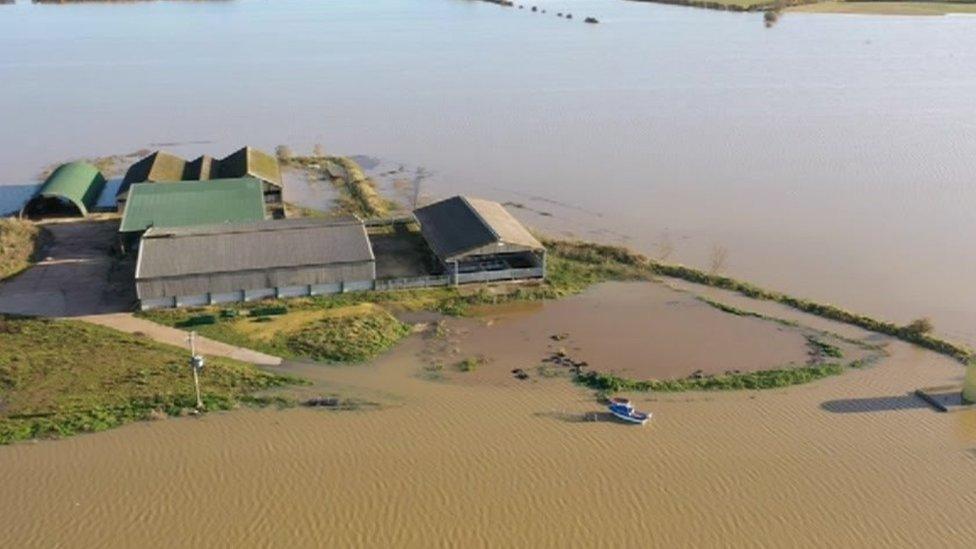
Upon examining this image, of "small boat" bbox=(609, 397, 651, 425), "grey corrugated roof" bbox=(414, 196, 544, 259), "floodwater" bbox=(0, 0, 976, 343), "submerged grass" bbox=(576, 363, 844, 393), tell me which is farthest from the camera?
"floodwater" bbox=(0, 0, 976, 343)

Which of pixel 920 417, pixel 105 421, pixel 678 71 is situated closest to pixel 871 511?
pixel 920 417

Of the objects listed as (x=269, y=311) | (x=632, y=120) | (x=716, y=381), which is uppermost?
(x=632, y=120)

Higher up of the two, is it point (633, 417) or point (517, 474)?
point (633, 417)

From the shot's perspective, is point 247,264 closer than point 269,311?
No

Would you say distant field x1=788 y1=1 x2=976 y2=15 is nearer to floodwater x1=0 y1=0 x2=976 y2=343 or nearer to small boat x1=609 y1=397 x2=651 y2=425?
floodwater x1=0 y1=0 x2=976 y2=343

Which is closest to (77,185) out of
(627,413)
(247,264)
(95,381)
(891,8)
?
(247,264)

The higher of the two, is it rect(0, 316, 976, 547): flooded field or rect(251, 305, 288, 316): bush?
rect(251, 305, 288, 316): bush

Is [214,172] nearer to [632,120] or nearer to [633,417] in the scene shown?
[633,417]

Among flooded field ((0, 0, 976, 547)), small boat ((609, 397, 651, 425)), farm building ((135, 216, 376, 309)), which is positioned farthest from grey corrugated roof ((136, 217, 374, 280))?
small boat ((609, 397, 651, 425))
